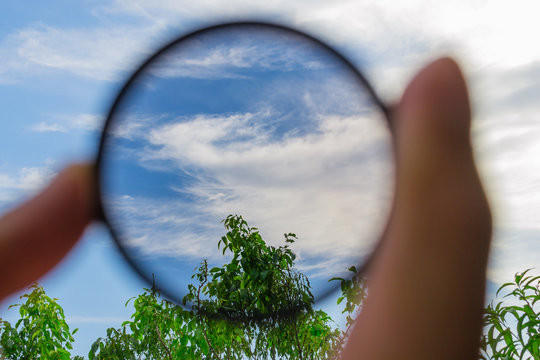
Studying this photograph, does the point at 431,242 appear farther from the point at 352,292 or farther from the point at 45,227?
the point at 45,227

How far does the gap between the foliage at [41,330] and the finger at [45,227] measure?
0.33 meters

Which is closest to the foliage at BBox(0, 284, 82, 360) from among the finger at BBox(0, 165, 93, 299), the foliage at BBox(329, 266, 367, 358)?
the finger at BBox(0, 165, 93, 299)

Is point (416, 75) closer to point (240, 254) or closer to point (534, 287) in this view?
point (534, 287)

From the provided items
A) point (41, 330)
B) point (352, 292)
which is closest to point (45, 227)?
point (41, 330)

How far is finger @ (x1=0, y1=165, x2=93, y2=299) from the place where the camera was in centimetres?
461

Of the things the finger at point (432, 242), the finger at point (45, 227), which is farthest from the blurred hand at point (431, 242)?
the finger at point (45, 227)

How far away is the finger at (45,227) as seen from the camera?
4.61m

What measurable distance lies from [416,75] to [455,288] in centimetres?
159

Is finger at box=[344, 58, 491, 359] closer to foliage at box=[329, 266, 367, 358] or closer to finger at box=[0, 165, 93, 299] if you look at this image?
foliage at box=[329, 266, 367, 358]

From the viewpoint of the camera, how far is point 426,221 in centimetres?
315

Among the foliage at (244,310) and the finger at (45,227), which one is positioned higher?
the finger at (45,227)

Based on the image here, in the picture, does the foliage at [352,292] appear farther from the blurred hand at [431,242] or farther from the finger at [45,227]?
the finger at [45,227]

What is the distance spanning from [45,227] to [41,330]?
4.13ft

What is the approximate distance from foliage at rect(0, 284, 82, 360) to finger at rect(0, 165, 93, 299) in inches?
13.0
